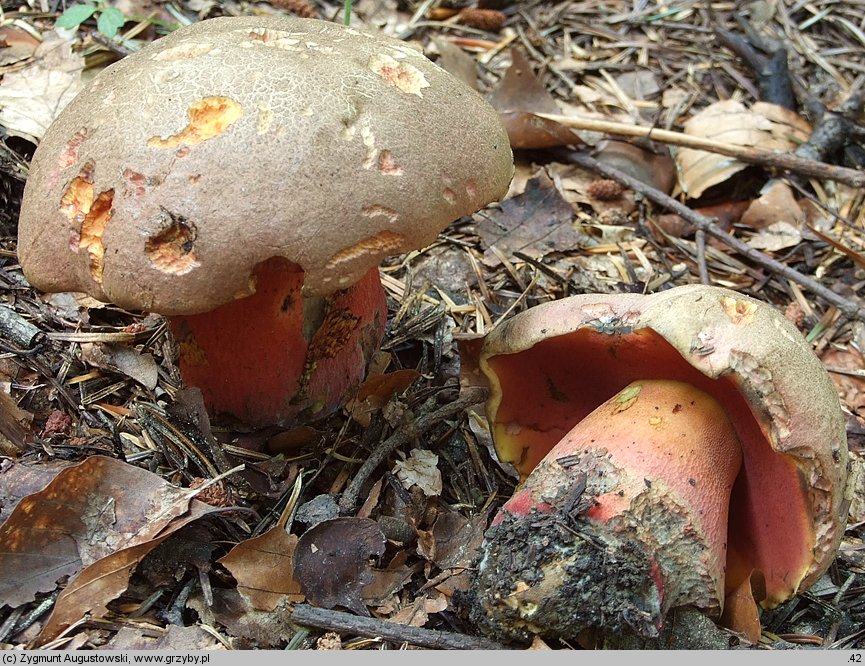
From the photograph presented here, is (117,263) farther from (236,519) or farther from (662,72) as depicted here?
(662,72)

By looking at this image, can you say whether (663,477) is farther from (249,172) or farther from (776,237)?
(776,237)

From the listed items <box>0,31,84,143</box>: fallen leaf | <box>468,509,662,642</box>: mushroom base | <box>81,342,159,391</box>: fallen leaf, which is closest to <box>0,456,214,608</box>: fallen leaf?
<box>81,342,159,391</box>: fallen leaf

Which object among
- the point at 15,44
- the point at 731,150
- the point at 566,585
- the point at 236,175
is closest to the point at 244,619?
the point at 566,585

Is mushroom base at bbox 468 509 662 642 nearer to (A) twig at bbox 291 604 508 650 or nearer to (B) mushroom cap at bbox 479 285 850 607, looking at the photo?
(A) twig at bbox 291 604 508 650

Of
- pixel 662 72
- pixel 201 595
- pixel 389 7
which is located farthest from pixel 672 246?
pixel 201 595

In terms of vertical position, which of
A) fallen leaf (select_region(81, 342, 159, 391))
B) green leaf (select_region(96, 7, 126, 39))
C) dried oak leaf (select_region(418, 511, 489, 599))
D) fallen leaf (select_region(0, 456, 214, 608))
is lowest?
dried oak leaf (select_region(418, 511, 489, 599))

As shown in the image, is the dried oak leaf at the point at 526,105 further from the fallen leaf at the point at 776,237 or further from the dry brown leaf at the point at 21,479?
the dry brown leaf at the point at 21,479

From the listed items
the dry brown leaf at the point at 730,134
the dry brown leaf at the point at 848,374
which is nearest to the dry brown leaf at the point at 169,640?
the dry brown leaf at the point at 848,374
